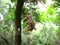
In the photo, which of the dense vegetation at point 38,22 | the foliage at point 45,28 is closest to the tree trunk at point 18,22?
the dense vegetation at point 38,22

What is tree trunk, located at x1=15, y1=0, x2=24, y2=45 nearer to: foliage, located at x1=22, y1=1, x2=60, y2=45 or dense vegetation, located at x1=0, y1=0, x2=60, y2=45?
dense vegetation, located at x1=0, y1=0, x2=60, y2=45

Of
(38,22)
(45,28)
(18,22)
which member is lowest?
(45,28)

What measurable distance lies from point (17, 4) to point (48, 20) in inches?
Answer: 71.7

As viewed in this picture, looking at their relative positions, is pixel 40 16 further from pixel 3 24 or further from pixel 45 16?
pixel 3 24

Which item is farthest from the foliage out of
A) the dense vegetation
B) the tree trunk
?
the tree trunk

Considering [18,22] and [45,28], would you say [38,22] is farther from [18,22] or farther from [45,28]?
[18,22]

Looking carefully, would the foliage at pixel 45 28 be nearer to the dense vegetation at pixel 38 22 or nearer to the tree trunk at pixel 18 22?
the dense vegetation at pixel 38 22

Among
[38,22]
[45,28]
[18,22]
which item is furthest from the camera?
[45,28]

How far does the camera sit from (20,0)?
400cm

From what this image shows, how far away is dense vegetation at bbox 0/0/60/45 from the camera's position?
5.38m

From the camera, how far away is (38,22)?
5.56 m

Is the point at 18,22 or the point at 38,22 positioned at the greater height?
the point at 18,22

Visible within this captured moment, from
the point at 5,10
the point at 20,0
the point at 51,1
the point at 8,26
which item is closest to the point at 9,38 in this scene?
the point at 8,26

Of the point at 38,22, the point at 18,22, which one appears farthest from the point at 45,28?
the point at 18,22
